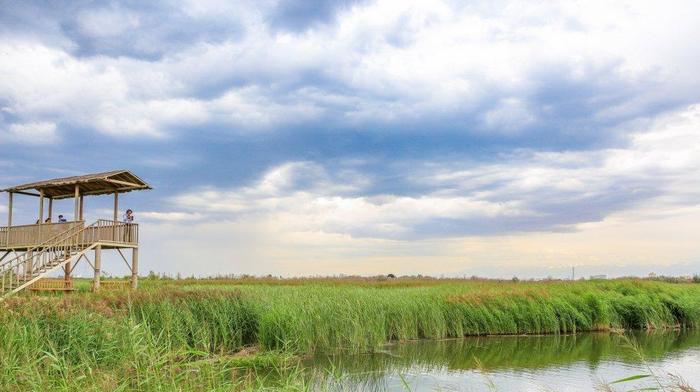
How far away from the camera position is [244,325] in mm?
15891

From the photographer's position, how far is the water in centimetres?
1206

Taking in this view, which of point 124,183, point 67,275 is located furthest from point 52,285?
point 124,183

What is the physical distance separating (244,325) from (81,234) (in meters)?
15.6

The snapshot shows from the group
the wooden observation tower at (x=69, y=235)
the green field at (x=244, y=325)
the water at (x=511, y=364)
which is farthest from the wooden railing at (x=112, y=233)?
the water at (x=511, y=364)

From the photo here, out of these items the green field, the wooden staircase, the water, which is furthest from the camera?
the wooden staircase

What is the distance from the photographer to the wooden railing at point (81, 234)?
2814 centimetres

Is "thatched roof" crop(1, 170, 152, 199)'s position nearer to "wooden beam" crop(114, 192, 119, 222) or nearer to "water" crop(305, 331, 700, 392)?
"wooden beam" crop(114, 192, 119, 222)

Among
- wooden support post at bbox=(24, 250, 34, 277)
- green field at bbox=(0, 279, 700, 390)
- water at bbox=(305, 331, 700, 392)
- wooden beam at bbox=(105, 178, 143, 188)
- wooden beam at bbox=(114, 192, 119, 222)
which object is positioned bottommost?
water at bbox=(305, 331, 700, 392)

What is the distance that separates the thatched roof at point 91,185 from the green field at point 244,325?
38.9 feet

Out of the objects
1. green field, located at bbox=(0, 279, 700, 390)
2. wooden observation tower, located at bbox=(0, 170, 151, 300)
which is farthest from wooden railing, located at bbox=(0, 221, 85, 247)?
green field, located at bbox=(0, 279, 700, 390)

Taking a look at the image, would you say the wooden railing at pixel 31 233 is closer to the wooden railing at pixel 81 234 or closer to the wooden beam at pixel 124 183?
the wooden railing at pixel 81 234

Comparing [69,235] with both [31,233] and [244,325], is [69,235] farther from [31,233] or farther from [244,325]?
[244,325]

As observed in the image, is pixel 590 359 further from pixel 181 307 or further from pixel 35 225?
pixel 35 225

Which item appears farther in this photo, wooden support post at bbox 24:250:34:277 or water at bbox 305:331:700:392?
wooden support post at bbox 24:250:34:277
